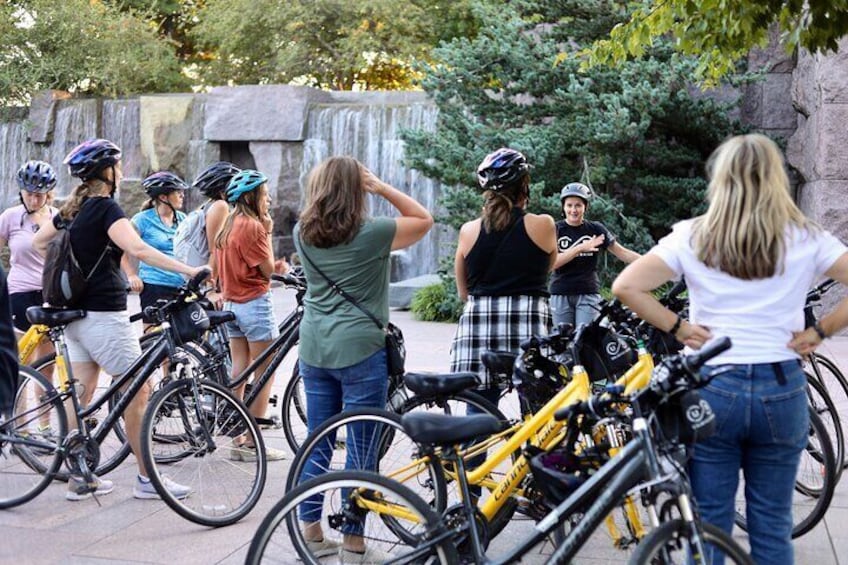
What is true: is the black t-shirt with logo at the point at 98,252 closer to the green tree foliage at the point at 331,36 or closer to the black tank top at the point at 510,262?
the black tank top at the point at 510,262

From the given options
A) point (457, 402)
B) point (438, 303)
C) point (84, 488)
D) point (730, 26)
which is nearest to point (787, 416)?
point (457, 402)

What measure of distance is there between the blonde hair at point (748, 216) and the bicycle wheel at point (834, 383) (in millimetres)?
2448

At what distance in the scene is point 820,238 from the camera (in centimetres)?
348

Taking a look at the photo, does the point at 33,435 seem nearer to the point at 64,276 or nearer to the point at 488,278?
the point at 64,276

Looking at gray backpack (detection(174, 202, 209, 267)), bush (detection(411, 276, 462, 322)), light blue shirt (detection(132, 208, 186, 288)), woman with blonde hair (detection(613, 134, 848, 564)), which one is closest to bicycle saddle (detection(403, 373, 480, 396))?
woman with blonde hair (detection(613, 134, 848, 564))

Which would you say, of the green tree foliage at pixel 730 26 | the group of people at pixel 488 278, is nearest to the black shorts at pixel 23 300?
the group of people at pixel 488 278

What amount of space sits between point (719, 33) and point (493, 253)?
2.33m

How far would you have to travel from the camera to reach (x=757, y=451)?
3.46 metres

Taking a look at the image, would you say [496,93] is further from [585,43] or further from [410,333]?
[410,333]

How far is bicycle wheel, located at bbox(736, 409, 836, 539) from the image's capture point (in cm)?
488

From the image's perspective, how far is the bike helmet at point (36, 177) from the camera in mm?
7039

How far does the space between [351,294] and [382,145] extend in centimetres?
1634

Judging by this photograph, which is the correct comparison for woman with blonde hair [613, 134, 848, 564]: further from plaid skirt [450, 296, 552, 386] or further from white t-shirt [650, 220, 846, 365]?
→ plaid skirt [450, 296, 552, 386]

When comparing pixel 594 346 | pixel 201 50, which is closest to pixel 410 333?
pixel 594 346
